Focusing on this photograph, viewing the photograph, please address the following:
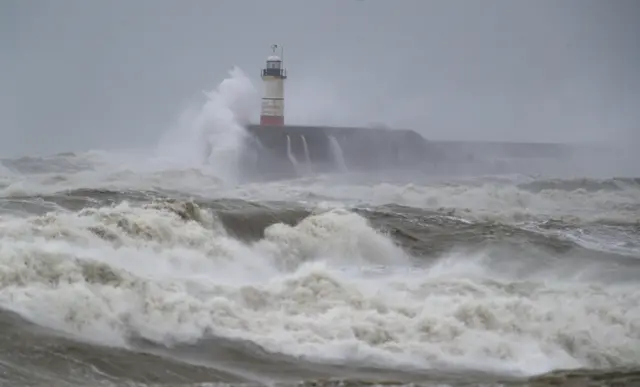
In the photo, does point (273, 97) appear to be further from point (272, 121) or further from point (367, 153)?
point (367, 153)

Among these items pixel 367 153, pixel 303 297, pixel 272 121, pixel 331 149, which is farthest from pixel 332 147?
pixel 303 297

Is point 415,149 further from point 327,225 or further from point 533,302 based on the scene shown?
point 533,302

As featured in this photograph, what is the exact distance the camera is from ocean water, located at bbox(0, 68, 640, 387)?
8094mm

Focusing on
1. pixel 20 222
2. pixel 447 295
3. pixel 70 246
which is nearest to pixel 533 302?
pixel 447 295

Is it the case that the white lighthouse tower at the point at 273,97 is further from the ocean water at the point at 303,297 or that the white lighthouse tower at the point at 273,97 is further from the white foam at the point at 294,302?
the white foam at the point at 294,302

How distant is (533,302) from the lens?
434 inches

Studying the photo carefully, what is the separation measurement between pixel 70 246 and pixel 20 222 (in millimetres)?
1430

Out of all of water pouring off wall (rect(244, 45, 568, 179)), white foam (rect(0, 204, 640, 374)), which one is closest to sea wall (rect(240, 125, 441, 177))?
water pouring off wall (rect(244, 45, 568, 179))

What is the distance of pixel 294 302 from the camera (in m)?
10.4

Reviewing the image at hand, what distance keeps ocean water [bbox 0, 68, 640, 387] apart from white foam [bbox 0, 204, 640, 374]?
0.09 ft

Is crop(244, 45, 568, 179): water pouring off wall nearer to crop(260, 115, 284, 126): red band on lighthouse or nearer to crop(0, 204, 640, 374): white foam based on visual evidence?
crop(260, 115, 284, 126): red band on lighthouse

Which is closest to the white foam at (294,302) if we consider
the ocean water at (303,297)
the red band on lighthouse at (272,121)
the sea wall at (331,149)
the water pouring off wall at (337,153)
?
the ocean water at (303,297)

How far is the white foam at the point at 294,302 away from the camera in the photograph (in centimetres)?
886

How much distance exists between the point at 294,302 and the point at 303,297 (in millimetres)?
250
